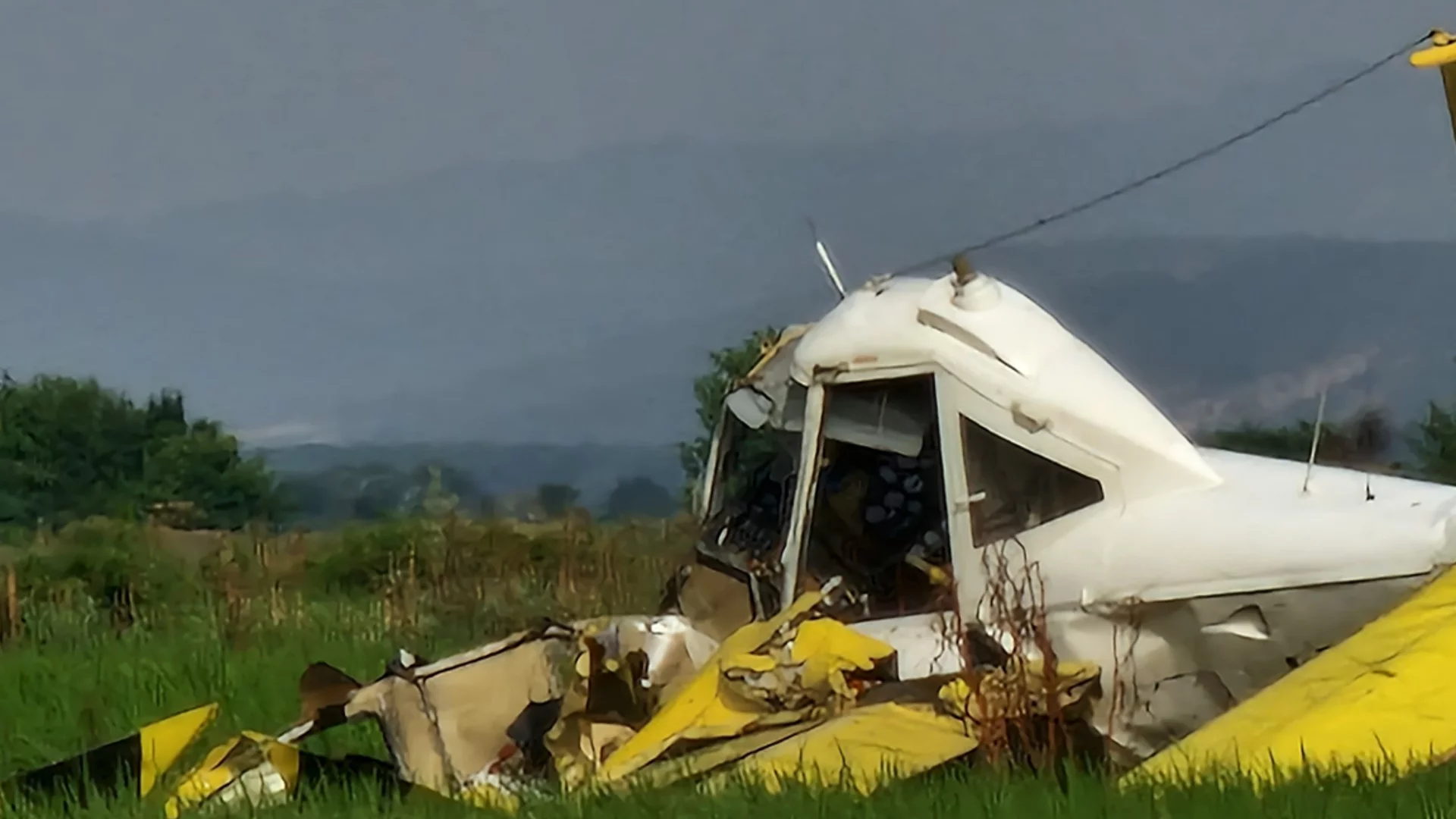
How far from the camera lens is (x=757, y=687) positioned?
636 cm

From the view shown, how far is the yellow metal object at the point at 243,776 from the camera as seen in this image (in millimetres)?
6211

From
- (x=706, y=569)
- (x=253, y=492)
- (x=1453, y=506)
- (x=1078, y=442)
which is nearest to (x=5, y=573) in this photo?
(x=706, y=569)

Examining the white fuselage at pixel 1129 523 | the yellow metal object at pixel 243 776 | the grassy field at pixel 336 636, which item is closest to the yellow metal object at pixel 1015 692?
the white fuselage at pixel 1129 523

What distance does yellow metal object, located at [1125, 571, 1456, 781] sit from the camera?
5.10m

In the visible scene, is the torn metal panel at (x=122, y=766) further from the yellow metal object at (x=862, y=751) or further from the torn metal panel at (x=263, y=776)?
the yellow metal object at (x=862, y=751)

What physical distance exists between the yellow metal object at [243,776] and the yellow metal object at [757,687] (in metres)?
1.17

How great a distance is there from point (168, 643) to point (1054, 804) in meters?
8.06

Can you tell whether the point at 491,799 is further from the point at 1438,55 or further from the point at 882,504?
the point at 1438,55

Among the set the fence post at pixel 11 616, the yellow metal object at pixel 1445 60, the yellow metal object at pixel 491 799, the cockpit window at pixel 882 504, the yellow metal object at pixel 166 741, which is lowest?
the yellow metal object at pixel 491 799

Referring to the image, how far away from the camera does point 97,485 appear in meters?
39.8

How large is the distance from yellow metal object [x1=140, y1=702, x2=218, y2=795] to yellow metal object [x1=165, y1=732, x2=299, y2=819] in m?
0.18

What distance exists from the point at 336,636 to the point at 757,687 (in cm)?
585

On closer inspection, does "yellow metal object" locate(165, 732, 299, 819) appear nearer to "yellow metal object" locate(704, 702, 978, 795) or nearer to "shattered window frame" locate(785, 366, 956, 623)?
"yellow metal object" locate(704, 702, 978, 795)

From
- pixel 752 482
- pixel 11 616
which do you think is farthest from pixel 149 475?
pixel 752 482
